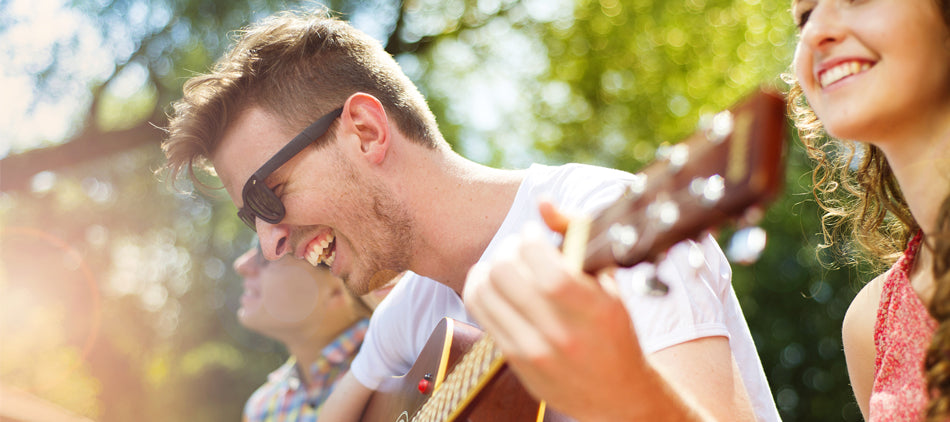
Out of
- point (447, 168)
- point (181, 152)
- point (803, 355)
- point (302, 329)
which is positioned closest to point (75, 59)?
point (302, 329)

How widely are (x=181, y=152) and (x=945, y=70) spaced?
105 inches

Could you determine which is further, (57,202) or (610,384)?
(57,202)

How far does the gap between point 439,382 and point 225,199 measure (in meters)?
8.55

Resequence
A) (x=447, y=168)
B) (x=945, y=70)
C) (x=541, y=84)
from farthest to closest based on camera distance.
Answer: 1. (x=541, y=84)
2. (x=447, y=168)
3. (x=945, y=70)

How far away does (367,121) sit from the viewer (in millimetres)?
2629

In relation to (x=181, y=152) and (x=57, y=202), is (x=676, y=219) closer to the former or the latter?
(x=181, y=152)

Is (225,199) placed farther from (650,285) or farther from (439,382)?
(650,285)

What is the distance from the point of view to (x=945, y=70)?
4.25 feet

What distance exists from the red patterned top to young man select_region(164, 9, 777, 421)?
397 millimetres

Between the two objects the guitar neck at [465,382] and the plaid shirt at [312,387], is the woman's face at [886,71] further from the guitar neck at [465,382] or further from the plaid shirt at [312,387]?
the plaid shirt at [312,387]

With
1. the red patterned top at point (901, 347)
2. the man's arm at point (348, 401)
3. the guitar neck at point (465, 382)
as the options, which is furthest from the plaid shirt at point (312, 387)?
the red patterned top at point (901, 347)

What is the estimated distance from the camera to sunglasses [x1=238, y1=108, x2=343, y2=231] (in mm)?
2586

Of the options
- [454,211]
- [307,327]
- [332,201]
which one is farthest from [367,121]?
[307,327]

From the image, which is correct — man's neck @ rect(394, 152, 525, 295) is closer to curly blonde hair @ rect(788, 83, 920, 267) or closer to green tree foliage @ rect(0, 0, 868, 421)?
curly blonde hair @ rect(788, 83, 920, 267)
